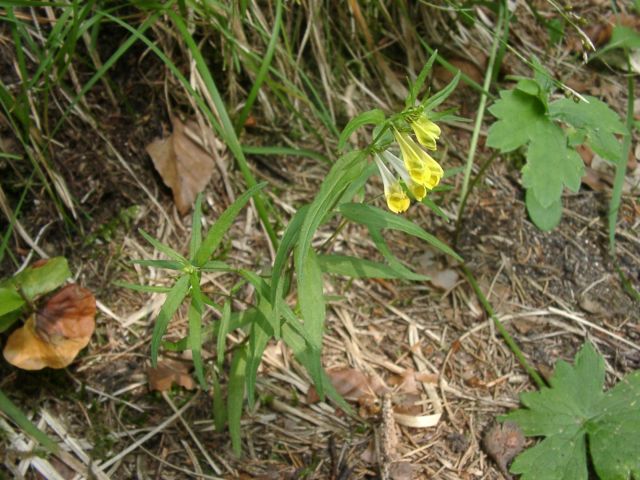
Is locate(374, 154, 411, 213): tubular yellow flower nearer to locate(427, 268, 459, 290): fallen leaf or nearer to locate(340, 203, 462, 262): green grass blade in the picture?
locate(340, 203, 462, 262): green grass blade

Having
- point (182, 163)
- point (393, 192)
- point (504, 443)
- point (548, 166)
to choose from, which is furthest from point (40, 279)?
point (548, 166)

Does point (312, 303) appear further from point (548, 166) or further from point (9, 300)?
point (548, 166)

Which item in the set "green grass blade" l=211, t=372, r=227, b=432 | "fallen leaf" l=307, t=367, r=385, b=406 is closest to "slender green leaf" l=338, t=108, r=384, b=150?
"green grass blade" l=211, t=372, r=227, b=432

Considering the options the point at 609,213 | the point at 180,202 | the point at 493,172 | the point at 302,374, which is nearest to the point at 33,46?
the point at 180,202

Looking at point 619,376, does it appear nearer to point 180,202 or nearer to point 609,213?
point 609,213

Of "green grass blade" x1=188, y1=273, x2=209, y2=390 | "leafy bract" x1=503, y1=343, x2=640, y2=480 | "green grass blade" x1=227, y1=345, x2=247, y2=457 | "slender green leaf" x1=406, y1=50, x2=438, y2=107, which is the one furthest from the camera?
"leafy bract" x1=503, y1=343, x2=640, y2=480

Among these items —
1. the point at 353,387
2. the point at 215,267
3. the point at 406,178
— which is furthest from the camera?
the point at 353,387

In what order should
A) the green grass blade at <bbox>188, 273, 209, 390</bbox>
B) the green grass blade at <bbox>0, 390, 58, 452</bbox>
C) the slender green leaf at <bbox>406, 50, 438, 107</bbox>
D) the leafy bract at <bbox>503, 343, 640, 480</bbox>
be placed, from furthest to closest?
the leafy bract at <bbox>503, 343, 640, 480</bbox> → the green grass blade at <bbox>0, 390, 58, 452</bbox> → the green grass blade at <bbox>188, 273, 209, 390</bbox> → the slender green leaf at <bbox>406, 50, 438, 107</bbox>
